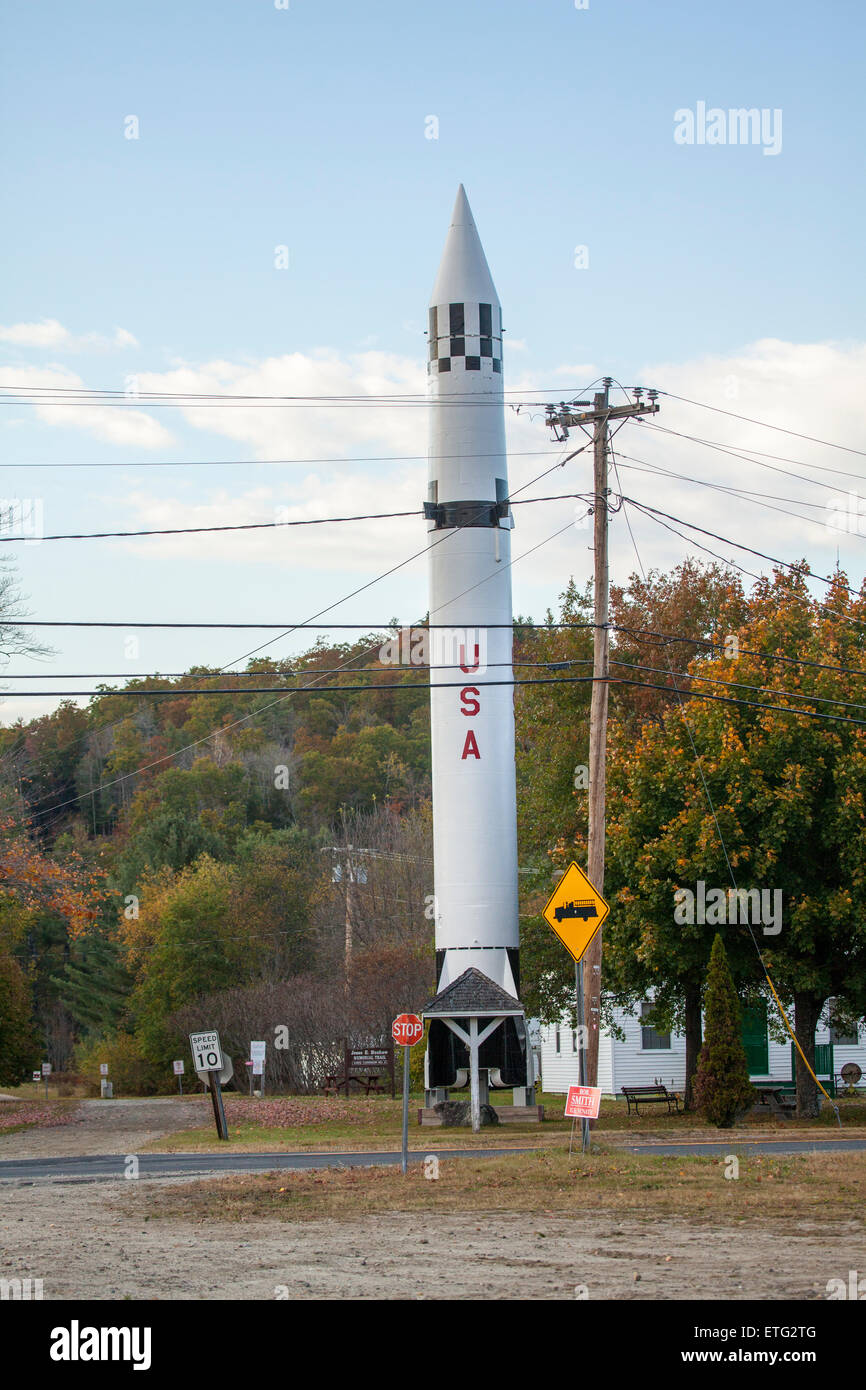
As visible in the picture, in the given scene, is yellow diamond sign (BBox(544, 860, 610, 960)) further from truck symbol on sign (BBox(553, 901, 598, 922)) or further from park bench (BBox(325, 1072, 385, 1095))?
park bench (BBox(325, 1072, 385, 1095))

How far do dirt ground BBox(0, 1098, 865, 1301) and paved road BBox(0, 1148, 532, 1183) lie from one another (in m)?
5.06

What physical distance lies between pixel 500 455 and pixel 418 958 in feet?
82.3

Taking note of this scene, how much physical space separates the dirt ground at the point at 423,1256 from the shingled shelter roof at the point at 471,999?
1350 cm

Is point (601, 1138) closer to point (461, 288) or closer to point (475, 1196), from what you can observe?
point (475, 1196)

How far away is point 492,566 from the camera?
3012cm

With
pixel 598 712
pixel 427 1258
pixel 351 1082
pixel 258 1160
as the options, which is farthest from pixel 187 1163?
pixel 351 1082

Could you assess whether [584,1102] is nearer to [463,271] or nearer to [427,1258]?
[427,1258]

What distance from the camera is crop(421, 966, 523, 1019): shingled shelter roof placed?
2823 centimetres

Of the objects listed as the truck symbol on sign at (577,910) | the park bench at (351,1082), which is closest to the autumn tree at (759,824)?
the truck symbol on sign at (577,910)

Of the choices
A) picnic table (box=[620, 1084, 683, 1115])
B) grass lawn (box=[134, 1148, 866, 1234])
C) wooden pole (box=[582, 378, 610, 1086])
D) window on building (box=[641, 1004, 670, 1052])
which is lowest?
picnic table (box=[620, 1084, 683, 1115])

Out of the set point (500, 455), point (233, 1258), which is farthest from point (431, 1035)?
point (233, 1258)

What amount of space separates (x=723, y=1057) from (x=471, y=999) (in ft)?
15.6

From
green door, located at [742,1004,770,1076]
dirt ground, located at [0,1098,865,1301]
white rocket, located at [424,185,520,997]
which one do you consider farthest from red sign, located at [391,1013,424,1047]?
green door, located at [742,1004,770,1076]

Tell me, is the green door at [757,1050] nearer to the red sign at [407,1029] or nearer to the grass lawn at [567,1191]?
the grass lawn at [567,1191]
